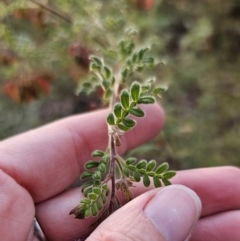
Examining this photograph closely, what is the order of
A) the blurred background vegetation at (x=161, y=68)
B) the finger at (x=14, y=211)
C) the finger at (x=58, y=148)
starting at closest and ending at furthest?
the finger at (x=14, y=211) → the finger at (x=58, y=148) → the blurred background vegetation at (x=161, y=68)

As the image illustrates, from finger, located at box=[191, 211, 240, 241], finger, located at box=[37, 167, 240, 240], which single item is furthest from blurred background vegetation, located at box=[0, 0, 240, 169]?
finger, located at box=[191, 211, 240, 241]

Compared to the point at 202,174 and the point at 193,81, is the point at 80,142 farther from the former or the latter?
the point at 193,81

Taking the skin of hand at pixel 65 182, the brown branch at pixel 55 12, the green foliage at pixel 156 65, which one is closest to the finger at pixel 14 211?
the skin of hand at pixel 65 182

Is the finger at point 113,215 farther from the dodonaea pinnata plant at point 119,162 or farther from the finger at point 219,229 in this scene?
the finger at point 219,229

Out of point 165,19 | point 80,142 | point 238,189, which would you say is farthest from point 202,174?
point 165,19

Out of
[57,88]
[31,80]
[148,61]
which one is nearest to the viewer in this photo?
[148,61]

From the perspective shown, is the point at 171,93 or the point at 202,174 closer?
the point at 202,174

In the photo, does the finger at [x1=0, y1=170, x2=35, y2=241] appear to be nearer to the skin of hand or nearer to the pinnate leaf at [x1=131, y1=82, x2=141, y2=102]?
the skin of hand
